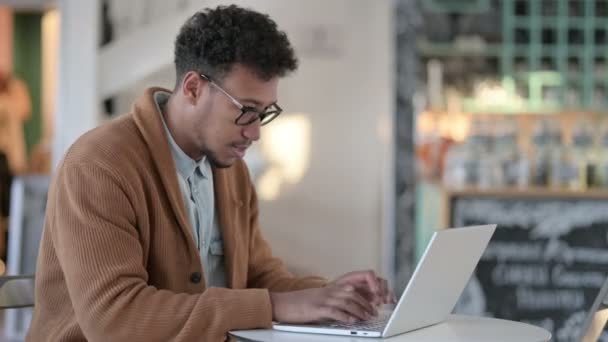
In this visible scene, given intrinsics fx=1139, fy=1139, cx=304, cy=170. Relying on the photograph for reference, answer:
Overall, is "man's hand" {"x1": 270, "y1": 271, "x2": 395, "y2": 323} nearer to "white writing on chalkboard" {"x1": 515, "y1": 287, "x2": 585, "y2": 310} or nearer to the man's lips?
the man's lips

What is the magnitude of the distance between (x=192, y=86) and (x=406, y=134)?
15.6 ft

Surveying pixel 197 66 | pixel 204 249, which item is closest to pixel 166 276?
pixel 204 249

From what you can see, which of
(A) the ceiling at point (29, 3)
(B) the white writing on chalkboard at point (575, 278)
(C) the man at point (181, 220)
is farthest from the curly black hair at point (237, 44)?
(A) the ceiling at point (29, 3)

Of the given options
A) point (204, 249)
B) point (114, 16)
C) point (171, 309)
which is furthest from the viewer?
point (114, 16)

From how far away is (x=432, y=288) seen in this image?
7.08ft

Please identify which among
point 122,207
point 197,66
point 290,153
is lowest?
point 290,153

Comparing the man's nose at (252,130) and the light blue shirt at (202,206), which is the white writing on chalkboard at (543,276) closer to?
the light blue shirt at (202,206)

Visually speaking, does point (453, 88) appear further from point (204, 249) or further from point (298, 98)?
point (204, 249)

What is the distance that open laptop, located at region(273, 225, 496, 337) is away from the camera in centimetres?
206

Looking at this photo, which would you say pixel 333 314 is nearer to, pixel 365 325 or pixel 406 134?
pixel 365 325

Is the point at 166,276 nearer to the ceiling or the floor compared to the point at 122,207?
nearer to the floor

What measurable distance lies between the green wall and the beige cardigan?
10.2 meters

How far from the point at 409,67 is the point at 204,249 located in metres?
4.76

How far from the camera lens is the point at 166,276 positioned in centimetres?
237
